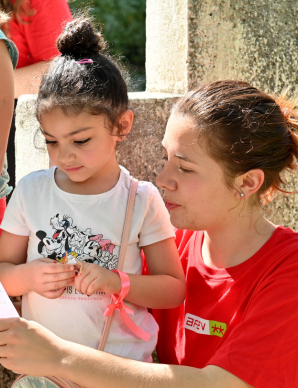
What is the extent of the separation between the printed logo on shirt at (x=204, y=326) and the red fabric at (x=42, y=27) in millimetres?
1523

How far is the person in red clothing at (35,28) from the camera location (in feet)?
8.84

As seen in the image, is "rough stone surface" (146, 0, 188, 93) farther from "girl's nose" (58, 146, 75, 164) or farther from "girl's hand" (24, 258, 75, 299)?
"girl's hand" (24, 258, 75, 299)

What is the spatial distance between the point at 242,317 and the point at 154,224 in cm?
47

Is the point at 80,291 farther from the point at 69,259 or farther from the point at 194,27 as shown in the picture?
the point at 194,27

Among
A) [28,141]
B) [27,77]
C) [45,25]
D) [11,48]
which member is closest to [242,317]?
[11,48]

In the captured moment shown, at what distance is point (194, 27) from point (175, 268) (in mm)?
1079

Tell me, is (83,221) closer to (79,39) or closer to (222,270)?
(222,270)

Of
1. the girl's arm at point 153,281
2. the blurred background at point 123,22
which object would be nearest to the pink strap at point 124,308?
→ the girl's arm at point 153,281

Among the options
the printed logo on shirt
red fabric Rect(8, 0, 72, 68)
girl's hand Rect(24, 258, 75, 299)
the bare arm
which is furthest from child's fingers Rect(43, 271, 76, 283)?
red fabric Rect(8, 0, 72, 68)

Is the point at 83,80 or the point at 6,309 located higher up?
the point at 83,80

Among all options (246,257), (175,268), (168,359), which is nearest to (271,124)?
(246,257)

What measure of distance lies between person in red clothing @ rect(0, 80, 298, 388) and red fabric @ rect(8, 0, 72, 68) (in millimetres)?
1033

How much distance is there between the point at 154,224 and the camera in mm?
2037

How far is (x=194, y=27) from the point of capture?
2389 millimetres
